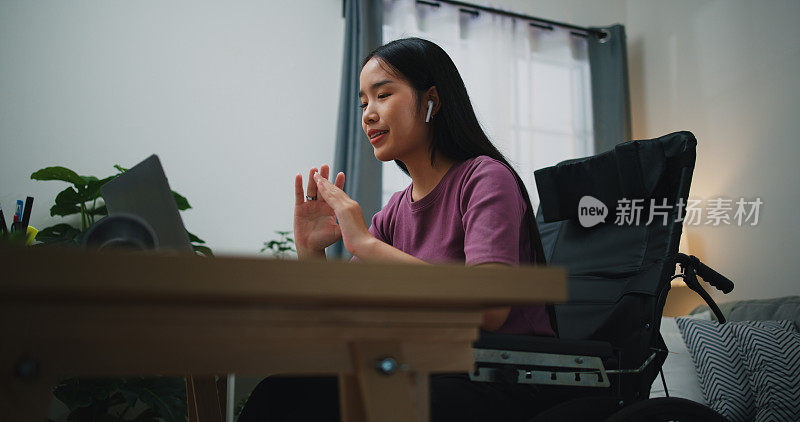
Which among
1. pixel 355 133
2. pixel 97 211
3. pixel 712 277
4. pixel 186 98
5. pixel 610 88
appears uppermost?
pixel 610 88

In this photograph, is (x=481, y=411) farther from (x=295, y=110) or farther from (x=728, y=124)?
(x=728, y=124)

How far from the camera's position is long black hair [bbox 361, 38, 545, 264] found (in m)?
1.18

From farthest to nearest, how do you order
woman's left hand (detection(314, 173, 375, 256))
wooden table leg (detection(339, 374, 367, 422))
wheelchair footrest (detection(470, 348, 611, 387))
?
woman's left hand (detection(314, 173, 375, 256)) < wheelchair footrest (detection(470, 348, 611, 387)) < wooden table leg (detection(339, 374, 367, 422))

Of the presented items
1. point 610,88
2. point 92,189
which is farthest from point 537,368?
point 610,88

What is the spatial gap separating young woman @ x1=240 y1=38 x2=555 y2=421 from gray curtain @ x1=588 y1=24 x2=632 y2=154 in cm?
260

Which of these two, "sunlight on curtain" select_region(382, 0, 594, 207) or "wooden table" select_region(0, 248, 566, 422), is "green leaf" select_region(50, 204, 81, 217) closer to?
"sunlight on curtain" select_region(382, 0, 594, 207)

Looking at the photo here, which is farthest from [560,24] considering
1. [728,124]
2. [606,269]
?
[606,269]

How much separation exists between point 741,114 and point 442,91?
248 cm

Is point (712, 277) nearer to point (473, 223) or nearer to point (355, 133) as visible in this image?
point (473, 223)

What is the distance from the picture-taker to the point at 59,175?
216 cm

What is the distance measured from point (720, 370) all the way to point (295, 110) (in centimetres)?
224

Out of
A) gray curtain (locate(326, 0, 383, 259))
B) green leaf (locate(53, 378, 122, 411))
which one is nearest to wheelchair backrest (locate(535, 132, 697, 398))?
green leaf (locate(53, 378, 122, 411))

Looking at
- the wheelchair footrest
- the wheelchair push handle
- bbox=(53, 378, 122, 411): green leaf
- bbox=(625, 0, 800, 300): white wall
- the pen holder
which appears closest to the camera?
the wheelchair footrest

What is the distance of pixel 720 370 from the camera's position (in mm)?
1868
